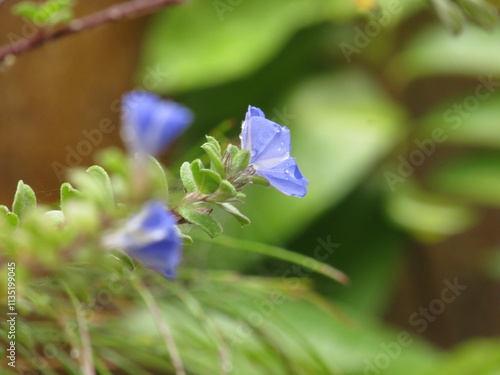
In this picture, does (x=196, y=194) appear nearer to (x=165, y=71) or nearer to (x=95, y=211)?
(x=95, y=211)

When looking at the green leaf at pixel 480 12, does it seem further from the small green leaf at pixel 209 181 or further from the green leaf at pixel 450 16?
the small green leaf at pixel 209 181

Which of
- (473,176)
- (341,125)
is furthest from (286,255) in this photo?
(473,176)

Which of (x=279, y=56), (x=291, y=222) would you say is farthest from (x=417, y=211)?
(x=279, y=56)

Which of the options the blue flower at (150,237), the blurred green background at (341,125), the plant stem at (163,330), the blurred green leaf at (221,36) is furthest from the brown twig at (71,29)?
the blurred green leaf at (221,36)

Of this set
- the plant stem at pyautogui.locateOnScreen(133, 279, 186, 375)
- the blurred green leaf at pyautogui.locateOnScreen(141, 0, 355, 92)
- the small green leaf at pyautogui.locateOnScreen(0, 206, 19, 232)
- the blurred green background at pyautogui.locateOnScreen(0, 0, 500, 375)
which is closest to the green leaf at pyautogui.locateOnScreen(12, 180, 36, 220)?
the small green leaf at pyautogui.locateOnScreen(0, 206, 19, 232)

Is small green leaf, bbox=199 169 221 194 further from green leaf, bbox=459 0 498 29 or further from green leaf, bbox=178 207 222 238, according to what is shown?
green leaf, bbox=459 0 498 29

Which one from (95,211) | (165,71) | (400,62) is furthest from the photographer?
(400,62)

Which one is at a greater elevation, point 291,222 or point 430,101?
point 430,101

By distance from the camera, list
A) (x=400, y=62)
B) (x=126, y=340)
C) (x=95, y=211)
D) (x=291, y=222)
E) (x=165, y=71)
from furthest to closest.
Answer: (x=400, y=62), (x=165, y=71), (x=291, y=222), (x=126, y=340), (x=95, y=211)

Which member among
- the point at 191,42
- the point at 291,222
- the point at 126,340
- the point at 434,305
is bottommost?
the point at 434,305
